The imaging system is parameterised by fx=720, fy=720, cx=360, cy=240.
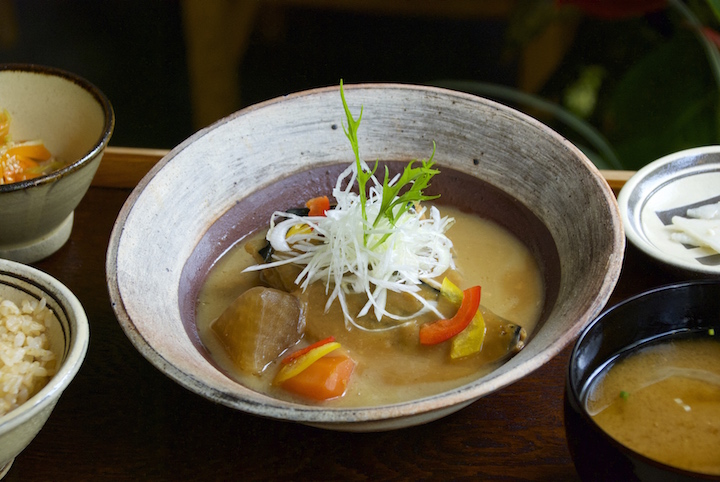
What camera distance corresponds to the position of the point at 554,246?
1832mm

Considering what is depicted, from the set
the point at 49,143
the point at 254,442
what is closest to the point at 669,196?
the point at 254,442

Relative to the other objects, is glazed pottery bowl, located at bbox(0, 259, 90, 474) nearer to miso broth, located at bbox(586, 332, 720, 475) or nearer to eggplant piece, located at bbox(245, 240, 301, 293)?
Result: eggplant piece, located at bbox(245, 240, 301, 293)

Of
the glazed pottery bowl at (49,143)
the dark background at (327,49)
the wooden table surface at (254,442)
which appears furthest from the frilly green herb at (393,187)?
the dark background at (327,49)

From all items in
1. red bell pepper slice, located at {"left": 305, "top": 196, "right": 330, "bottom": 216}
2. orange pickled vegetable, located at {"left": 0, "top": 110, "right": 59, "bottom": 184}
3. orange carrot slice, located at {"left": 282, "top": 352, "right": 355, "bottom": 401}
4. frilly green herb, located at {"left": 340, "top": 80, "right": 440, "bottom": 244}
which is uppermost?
frilly green herb, located at {"left": 340, "top": 80, "right": 440, "bottom": 244}

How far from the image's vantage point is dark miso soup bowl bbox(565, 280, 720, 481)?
1.17 m

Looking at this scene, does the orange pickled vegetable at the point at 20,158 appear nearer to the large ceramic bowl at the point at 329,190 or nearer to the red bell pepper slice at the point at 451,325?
the large ceramic bowl at the point at 329,190

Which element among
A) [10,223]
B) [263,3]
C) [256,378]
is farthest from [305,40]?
[256,378]

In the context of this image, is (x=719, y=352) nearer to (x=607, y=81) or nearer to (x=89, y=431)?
(x=89, y=431)

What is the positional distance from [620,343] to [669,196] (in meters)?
0.89

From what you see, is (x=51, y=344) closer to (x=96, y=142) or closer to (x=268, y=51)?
(x=96, y=142)

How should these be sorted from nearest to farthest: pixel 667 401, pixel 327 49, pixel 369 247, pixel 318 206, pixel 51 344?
pixel 667 401
pixel 51 344
pixel 369 247
pixel 318 206
pixel 327 49

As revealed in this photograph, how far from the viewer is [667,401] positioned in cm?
129

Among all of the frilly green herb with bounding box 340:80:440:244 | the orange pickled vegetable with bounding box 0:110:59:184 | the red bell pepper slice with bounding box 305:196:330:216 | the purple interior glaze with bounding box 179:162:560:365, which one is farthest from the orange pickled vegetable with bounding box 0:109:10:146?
the frilly green herb with bounding box 340:80:440:244

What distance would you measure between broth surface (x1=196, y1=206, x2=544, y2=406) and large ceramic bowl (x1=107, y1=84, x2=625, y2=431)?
0.12 feet
